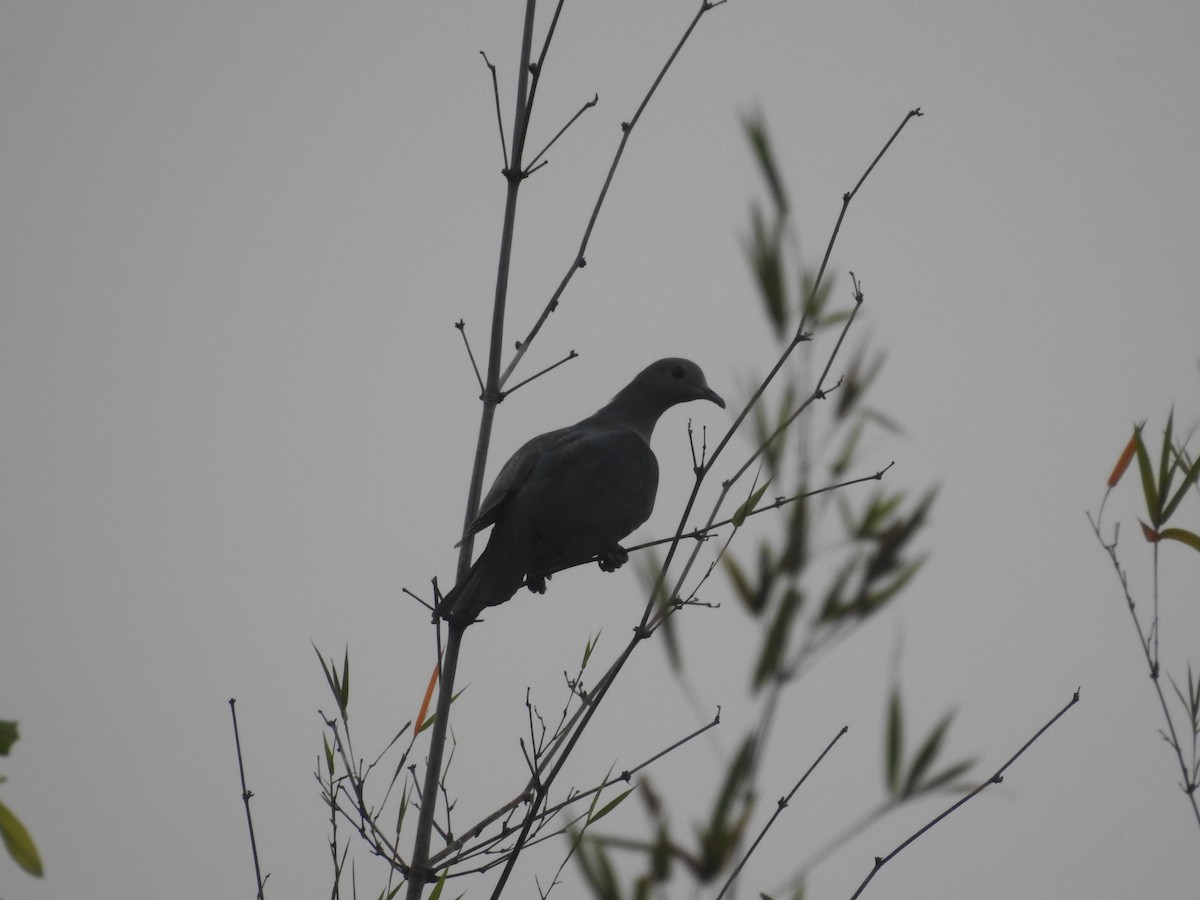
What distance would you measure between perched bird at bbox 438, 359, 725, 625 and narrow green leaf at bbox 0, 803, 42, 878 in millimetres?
2152

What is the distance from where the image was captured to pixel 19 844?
1.29 meters

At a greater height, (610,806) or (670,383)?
(670,383)

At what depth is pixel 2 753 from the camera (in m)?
1.17

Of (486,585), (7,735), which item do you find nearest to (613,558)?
(486,585)

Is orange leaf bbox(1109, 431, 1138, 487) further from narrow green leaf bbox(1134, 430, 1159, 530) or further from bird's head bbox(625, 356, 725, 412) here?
bird's head bbox(625, 356, 725, 412)

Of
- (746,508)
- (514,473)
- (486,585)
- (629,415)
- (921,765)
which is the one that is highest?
(629,415)

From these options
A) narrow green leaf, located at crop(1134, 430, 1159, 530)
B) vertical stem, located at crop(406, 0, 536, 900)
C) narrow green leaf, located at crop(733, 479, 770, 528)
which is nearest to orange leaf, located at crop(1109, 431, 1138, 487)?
narrow green leaf, located at crop(1134, 430, 1159, 530)

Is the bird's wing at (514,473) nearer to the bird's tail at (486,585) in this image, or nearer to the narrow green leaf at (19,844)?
the bird's tail at (486,585)

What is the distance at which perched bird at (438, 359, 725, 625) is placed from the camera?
12.2 ft

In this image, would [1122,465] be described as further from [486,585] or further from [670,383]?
[670,383]

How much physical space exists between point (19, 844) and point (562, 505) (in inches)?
105

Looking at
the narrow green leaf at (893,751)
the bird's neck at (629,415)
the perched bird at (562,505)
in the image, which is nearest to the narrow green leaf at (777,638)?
the narrow green leaf at (893,751)

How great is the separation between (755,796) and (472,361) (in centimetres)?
161

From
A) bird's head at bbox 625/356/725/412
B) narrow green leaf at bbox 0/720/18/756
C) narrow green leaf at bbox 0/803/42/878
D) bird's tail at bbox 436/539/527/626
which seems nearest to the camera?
narrow green leaf at bbox 0/720/18/756
